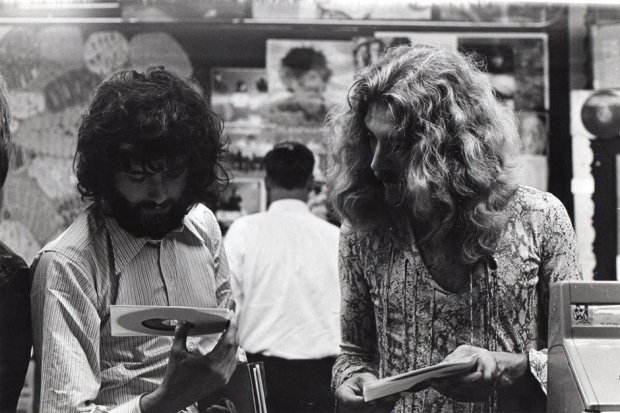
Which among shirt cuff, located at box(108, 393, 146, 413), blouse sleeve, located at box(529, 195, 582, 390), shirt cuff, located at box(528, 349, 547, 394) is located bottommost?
shirt cuff, located at box(108, 393, 146, 413)

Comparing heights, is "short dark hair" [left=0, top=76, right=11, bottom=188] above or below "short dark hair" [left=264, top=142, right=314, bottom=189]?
above

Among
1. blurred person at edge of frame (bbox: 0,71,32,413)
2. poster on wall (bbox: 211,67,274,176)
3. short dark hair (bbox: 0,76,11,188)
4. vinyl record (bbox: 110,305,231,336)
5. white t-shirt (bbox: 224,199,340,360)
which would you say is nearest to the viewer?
vinyl record (bbox: 110,305,231,336)

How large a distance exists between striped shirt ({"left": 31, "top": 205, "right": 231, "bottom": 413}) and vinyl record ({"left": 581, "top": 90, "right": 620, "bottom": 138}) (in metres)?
1.41

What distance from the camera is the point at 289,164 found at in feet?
8.96

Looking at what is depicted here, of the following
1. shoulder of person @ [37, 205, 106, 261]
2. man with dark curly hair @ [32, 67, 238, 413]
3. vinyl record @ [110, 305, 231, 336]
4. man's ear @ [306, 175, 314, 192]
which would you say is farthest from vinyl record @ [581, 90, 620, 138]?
shoulder of person @ [37, 205, 106, 261]

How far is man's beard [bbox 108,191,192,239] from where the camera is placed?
1.94 m

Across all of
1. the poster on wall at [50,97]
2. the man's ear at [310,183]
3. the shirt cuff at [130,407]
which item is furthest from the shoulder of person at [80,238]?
the man's ear at [310,183]

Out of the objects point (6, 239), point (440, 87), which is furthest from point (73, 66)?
point (440, 87)

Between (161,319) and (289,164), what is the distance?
112 cm

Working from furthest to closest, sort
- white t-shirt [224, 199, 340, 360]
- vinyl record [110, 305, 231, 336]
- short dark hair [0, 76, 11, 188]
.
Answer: white t-shirt [224, 199, 340, 360]
short dark hair [0, 76, 11, 188]
vinyl record [110, 305, 231, 336]

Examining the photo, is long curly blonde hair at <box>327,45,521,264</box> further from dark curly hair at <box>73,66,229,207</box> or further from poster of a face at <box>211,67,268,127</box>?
poster of a face at <box>211,67,268,127</box>

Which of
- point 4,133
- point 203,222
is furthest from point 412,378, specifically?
point 4,133

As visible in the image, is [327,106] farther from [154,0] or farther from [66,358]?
[66,358]

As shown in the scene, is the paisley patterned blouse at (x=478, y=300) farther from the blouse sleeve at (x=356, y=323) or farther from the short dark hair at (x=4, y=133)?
the short dark hair at (x=4, y=133)
